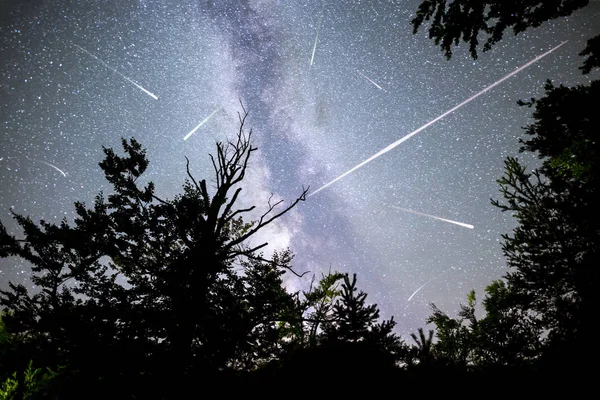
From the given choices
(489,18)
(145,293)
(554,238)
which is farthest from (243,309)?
(554,238)

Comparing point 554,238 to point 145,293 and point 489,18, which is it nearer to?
point 489,18

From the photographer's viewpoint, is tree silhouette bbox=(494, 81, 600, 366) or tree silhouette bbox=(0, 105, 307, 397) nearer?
tree silhouette bbox=(0, 105, 307, 397)

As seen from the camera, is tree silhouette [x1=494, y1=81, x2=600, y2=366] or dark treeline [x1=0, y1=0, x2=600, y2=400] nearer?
dark treeline [x1=0, y1=0, x2=600, y2=400]

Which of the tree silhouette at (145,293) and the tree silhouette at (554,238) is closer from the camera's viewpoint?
the tree silhouette at (145,293)

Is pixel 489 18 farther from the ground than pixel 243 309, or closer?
farther from the ground

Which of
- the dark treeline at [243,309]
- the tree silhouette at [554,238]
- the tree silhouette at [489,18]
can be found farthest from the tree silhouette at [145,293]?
the tree silhouette at [554,238]

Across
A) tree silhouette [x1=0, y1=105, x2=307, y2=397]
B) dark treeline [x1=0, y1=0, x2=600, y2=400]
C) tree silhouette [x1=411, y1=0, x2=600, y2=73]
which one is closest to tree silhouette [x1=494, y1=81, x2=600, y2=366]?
dark treeline [x1=0, y1=0, x2=600, y2=400]

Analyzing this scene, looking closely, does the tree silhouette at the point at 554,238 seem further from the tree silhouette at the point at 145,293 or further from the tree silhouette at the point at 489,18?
the tree silhouette at the point at 145,293

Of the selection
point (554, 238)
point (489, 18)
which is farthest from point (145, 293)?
point (554, 238)

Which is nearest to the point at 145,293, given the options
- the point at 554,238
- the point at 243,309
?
the point at 243,309

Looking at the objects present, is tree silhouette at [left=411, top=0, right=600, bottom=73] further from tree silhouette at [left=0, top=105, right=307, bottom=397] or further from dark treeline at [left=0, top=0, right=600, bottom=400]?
tree silhouette at [left=0, top=105, right=307, bottom=397]

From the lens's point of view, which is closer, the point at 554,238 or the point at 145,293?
the point at 145,293

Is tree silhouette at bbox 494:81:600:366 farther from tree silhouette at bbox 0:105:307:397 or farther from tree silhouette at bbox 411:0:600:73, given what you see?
tree silhouette at bbox 0:105:307:397

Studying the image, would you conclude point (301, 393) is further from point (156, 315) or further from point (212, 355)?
point (156, 315)
